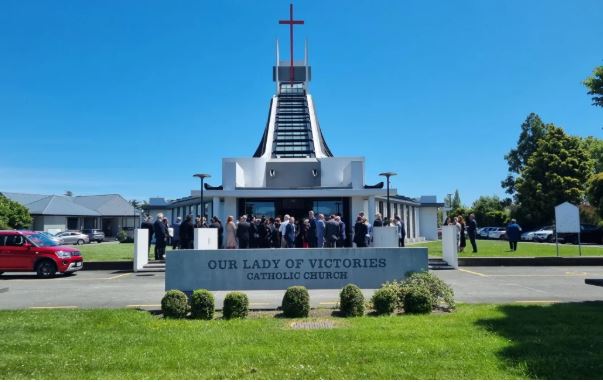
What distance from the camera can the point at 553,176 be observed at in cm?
4353

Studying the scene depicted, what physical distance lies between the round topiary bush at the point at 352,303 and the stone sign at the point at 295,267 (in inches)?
64.8

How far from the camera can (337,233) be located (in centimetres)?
1606

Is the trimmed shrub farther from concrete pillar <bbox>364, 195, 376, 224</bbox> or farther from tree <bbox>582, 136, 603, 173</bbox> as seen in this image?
tree <bbox>582, 136, 603, 173</bbox>

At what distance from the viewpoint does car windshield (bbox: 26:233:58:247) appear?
1688cm

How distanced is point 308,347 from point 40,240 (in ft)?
48.4

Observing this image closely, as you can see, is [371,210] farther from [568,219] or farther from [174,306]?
[174,306]

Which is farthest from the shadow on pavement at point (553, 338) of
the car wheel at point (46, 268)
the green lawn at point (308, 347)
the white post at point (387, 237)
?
the car wheel at point (46, 268)

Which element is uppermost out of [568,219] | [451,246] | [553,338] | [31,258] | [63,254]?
[568,219]

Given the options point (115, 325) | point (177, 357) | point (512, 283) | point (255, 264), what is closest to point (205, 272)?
point (255, 264)

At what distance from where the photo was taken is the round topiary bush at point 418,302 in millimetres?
8141

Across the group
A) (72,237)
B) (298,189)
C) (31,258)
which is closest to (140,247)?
(31,258)

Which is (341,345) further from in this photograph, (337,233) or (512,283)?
(337,233)

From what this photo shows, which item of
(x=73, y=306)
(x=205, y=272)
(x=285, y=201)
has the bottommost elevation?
(x=73, y=306)

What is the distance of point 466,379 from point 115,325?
5177 millimetres
